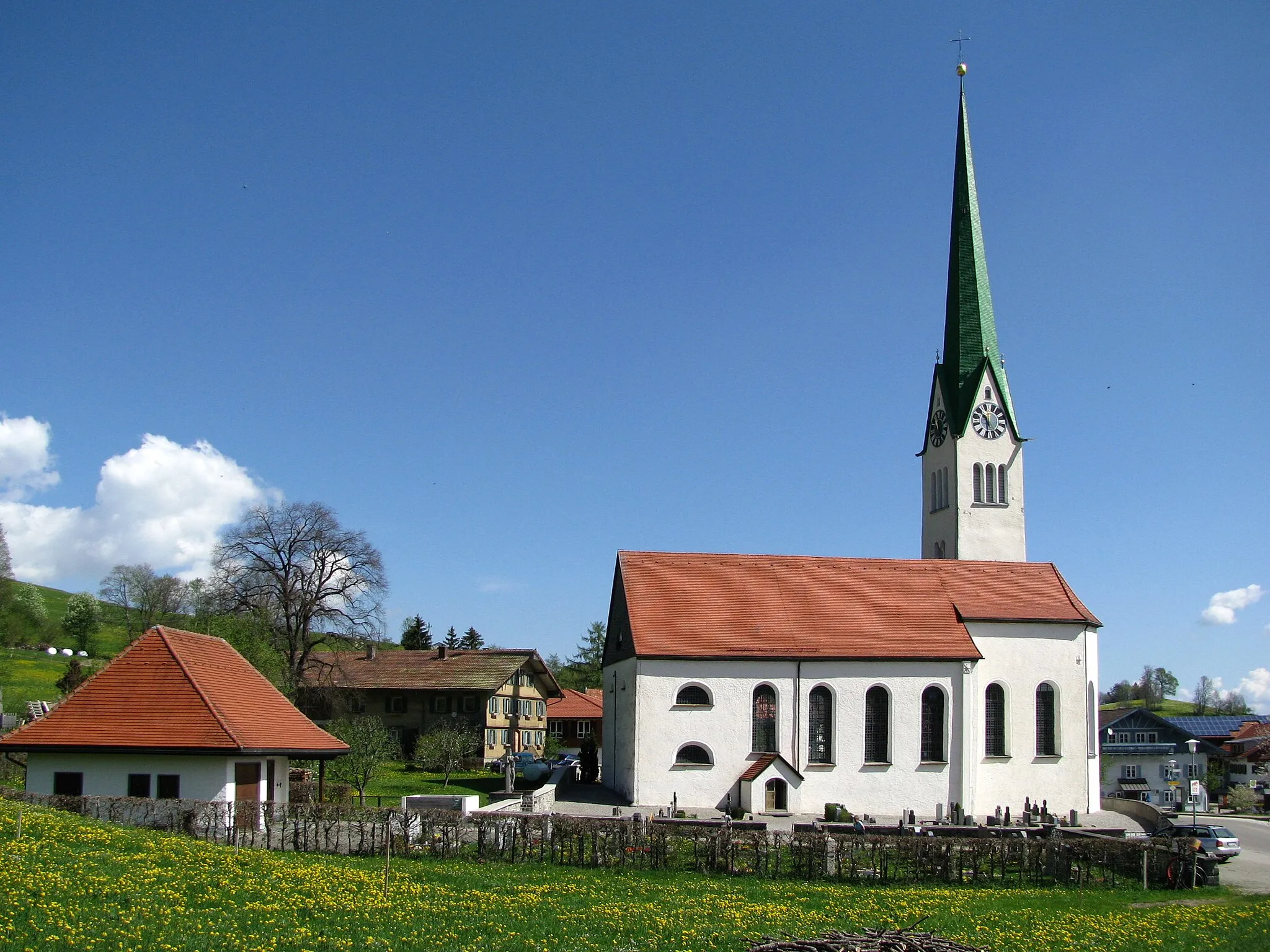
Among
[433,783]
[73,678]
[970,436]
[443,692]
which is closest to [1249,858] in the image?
[970,436]

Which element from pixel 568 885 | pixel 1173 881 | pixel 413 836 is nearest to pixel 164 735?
pixel 413 836

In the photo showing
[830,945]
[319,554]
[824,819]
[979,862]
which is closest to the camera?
[830,945]

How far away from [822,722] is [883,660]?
334 cm

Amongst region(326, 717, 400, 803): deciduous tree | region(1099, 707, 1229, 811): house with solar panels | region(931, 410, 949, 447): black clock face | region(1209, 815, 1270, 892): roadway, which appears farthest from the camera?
region(1099, 707, 1229, 811): house with solar panels

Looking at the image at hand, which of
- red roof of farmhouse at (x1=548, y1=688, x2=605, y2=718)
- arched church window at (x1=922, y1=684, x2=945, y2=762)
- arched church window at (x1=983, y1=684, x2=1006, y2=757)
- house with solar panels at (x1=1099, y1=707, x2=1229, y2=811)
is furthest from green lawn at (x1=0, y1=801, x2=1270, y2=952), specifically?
house with solar panels at (x1=1099, y1=707, x2=1229, y2=811)

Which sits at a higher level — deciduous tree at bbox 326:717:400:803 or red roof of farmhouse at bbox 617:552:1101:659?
red roof of farmhouse at bbox 617:552:1101:659

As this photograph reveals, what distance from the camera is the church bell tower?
163ft

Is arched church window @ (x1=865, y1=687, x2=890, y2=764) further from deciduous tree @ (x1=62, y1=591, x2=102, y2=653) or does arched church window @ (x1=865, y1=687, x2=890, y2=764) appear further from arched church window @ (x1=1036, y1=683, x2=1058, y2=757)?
deciduous tree @ (x1=62, y1=591, x2=102, y2=653)

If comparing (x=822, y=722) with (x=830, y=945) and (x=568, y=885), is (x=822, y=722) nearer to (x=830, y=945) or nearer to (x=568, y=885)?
(x=568, y=885)

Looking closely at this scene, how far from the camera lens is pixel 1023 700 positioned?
4234 centimetres

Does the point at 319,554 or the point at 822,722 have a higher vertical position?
the point at 319,554

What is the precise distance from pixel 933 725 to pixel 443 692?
31032mm

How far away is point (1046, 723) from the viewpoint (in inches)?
1677

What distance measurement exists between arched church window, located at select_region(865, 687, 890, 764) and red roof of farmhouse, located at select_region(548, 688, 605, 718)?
1513 inches
